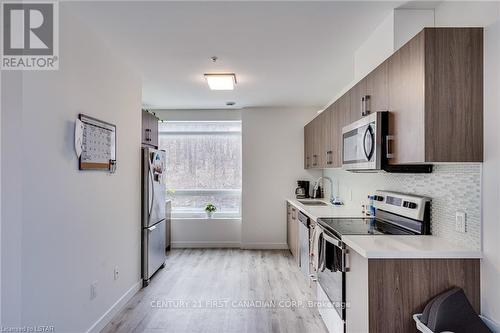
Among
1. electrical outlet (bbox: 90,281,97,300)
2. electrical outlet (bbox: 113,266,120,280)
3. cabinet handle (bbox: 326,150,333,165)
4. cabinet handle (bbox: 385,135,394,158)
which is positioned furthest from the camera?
cabinet handle (bbox: 326,150,333,165)

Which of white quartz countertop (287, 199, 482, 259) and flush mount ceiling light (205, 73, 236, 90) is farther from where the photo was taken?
flush mount ceiling light (205, 73, 236, 90)

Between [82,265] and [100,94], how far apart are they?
138 cm

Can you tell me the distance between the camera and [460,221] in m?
1.73

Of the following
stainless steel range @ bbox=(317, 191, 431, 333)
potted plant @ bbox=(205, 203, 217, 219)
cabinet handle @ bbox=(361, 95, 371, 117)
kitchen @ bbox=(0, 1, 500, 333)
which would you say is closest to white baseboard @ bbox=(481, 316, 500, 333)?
kitchen @ bbox=(0, 1, 500, 333)

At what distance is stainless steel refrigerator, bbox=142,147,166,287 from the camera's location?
3.47m

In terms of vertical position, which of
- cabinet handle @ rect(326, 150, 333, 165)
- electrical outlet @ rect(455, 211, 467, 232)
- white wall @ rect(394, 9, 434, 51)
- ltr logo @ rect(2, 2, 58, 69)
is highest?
white wall @ rect(394, 9, 434, 51)

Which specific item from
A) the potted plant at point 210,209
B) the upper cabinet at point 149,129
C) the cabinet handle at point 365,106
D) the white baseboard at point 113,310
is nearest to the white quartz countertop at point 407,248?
the cabinet handle at point 365,106

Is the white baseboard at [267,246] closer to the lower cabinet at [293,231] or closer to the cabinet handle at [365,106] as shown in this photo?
the lower cabinet at [293,231]

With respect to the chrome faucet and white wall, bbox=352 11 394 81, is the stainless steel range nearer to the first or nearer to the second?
white wall, bbox=352 11 394 81

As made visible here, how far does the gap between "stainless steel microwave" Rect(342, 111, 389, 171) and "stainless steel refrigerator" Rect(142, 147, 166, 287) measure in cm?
227

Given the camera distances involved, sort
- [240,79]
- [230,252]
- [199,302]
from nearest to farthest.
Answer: [199,302] < [240,79] < [230,252]

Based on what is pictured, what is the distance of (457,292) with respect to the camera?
1526 millimetres

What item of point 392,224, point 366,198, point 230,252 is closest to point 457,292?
point 392,224

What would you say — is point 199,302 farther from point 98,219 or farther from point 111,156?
point 111,156
